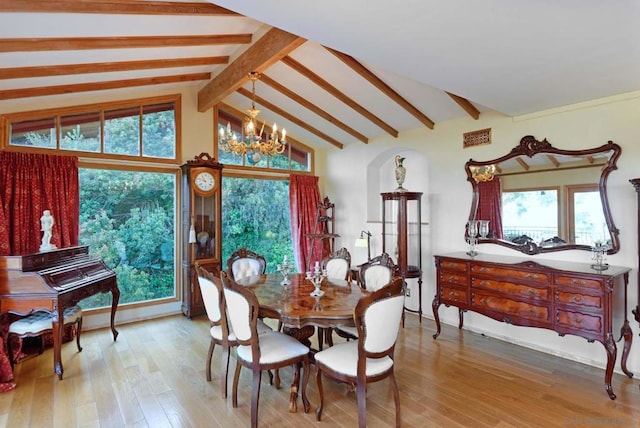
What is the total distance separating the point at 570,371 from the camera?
322 cm

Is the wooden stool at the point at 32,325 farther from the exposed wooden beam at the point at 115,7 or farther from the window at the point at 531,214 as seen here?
the window at the point at 531,214

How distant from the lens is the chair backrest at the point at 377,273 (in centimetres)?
340

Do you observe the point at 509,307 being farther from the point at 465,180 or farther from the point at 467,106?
the point at 467,106

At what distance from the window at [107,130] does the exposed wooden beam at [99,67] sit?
2.96 ft

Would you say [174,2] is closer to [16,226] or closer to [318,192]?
[16,226]

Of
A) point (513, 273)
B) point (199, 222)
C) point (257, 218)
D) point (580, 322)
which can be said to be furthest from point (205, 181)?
point (580, 322)

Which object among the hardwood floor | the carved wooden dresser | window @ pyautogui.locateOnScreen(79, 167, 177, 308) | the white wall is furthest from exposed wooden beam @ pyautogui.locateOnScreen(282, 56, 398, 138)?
the hardwood floor

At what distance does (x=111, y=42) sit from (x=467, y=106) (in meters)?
3.79

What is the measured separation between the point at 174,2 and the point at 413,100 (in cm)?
286

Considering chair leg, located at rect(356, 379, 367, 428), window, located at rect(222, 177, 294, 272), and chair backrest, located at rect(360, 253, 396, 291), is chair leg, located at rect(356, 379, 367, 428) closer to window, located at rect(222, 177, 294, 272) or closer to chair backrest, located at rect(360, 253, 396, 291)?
chair backrest, located at rect(360, 253, 396, 291)

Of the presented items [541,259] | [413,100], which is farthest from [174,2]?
[541,259]

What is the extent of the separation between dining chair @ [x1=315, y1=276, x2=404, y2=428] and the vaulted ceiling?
5.55 ft

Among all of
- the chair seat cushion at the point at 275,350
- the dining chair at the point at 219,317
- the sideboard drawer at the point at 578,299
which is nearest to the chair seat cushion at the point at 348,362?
the chair seat cushion at the point at 275,350

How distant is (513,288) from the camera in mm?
3383
